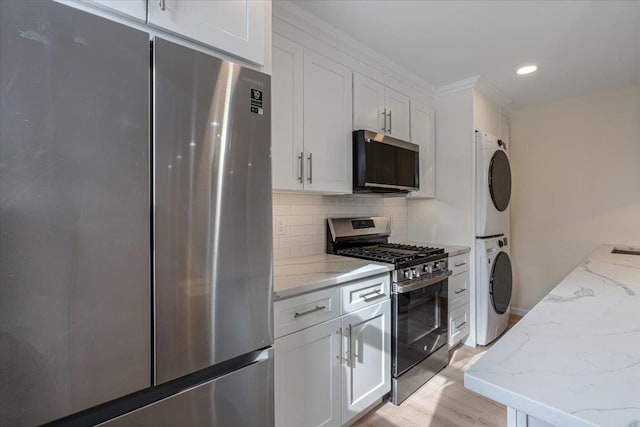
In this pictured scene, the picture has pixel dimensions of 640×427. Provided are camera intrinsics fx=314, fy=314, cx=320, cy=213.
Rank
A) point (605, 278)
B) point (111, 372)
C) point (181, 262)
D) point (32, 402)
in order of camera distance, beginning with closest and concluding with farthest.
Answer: point (32, 402)
point (111, 372)
point (181, 262)
point (605, 278)

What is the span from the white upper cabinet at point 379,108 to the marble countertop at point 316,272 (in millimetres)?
979

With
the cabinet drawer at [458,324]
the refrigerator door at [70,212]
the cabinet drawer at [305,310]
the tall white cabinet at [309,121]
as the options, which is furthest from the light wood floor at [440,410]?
the refrigerator door at [70,212]

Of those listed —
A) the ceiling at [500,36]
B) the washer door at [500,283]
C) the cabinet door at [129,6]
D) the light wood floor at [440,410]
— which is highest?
the ceiling at [500,36]

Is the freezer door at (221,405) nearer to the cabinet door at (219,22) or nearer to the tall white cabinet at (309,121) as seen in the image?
the tall white cabinet at (309,121)

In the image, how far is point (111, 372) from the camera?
818mm

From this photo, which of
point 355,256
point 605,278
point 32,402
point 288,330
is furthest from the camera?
point 355,256

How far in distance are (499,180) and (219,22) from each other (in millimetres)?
2917

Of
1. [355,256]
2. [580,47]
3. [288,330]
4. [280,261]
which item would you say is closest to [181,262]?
[288,330]

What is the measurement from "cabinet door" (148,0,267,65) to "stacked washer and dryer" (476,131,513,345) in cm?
239

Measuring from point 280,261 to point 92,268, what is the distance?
1.37 meters

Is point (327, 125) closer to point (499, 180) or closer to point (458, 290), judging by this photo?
point (458, 290)

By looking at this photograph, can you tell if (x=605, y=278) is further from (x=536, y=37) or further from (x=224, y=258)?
(x=224, y=258)

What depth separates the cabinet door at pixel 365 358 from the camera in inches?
68.0

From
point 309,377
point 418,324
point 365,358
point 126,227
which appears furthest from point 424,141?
point 126,227
